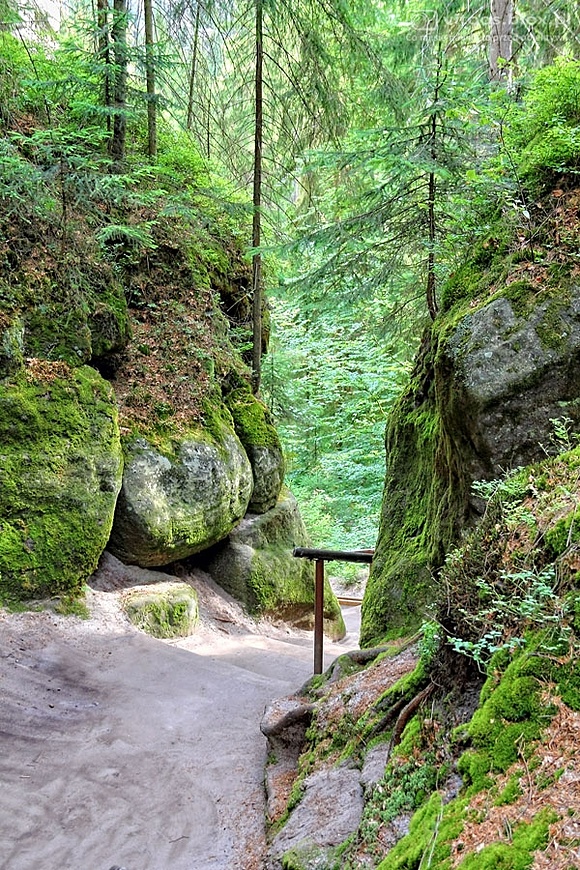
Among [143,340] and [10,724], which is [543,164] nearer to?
[10,724]

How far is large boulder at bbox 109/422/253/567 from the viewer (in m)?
8.33

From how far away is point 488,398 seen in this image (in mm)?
3873

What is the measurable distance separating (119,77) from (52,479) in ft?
21.1

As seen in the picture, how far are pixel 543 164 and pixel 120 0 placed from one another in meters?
8.68

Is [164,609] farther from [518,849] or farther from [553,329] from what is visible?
[518,849]

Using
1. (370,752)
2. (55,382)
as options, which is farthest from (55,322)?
(370,752)

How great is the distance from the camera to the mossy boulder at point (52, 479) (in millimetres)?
6836

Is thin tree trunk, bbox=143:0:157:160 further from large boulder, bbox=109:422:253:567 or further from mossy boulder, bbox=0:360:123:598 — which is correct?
large boulder, bbox=109:422:253:567

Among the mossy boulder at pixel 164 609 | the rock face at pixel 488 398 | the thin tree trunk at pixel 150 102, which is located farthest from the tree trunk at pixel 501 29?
the mossy boulder at pixel 164 609

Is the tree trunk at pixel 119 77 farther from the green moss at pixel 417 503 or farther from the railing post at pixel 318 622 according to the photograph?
the railing post at pixel 318 622

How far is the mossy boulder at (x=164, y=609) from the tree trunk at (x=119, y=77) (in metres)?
6.34

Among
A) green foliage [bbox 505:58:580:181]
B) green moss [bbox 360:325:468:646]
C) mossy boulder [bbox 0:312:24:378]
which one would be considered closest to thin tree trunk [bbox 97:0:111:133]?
mossy boulder [bbox 0:312:24:378]

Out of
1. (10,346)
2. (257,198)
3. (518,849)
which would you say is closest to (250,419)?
(257,198)

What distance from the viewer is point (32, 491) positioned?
701cm
